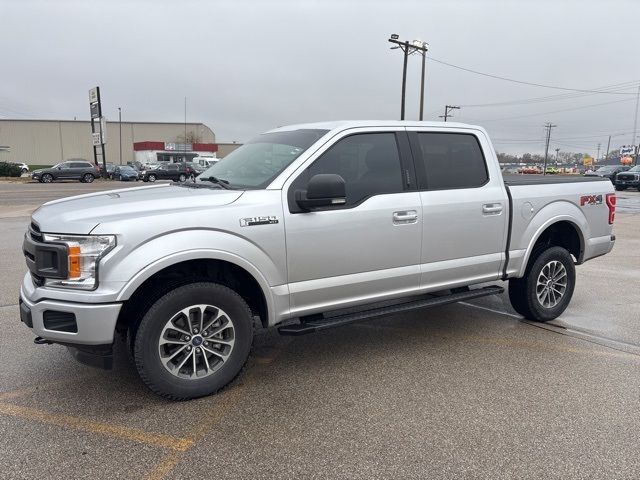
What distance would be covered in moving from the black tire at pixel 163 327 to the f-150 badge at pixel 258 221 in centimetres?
47

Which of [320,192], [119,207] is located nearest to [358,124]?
[320,192]

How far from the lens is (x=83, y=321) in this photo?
3025 mm

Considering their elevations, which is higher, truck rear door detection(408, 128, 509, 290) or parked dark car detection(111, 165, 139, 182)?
truck rear door detection(408, 128, 509, 290)

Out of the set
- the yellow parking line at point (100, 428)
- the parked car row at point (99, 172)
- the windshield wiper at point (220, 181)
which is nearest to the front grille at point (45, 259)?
the yellow parking line at point (100, 428)

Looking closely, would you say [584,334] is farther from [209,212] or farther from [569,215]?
[209,212]

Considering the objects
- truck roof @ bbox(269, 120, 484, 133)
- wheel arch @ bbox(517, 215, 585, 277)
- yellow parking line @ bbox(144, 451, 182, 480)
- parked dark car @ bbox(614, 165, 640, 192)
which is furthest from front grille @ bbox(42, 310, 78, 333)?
parked dark car @ bbox(614, 165, 640, 192)

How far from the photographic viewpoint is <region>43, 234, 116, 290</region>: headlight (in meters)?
3.03

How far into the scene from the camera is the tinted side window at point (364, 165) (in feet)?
12.8

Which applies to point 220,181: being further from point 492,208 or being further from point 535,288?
point 535,288

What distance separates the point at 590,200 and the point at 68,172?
124ft

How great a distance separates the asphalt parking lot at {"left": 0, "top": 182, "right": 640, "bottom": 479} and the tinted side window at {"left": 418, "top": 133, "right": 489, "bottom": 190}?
4.93 ft

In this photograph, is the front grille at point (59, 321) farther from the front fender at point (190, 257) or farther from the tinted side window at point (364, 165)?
the tinted side window at point (364, 165)

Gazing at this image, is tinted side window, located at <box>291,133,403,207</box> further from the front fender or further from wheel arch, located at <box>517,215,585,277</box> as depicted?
wheel arch, located at <box>517,215,585,277</box>

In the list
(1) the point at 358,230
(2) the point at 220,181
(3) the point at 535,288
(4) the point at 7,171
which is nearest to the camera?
(1) the point at 358,230
